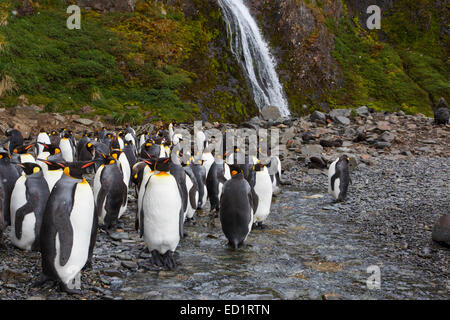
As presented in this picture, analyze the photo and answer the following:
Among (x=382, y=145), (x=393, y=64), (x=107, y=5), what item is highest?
(x=107, y=5)

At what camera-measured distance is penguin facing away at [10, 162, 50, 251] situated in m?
5.20

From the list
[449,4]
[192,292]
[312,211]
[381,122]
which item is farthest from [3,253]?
[449,4]

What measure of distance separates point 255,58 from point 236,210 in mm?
20202

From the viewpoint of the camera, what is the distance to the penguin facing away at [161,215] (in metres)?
5.20

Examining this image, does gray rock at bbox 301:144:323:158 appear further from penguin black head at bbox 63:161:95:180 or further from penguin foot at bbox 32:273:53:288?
penguin foot at bbox 32:273:53:288

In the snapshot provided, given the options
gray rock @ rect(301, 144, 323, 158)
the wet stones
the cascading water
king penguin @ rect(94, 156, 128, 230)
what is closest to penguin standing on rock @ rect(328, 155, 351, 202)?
the wet stones

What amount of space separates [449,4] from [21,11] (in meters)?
35.4

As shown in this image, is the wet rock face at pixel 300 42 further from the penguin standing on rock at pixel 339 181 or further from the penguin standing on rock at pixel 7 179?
the penguin standing on rock at pixel 7 179

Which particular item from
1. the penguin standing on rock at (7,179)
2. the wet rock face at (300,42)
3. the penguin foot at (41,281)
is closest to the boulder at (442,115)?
the wet rock face at (300,42)

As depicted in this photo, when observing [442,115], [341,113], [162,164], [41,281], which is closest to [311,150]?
[341,113]

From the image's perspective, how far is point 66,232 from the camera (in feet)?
13.8

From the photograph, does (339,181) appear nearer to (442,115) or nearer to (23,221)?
(23,221)

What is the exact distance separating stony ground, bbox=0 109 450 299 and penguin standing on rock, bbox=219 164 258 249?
29 centimetres

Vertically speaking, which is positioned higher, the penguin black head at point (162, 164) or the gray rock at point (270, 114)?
the gray rock at point (270, 114)
